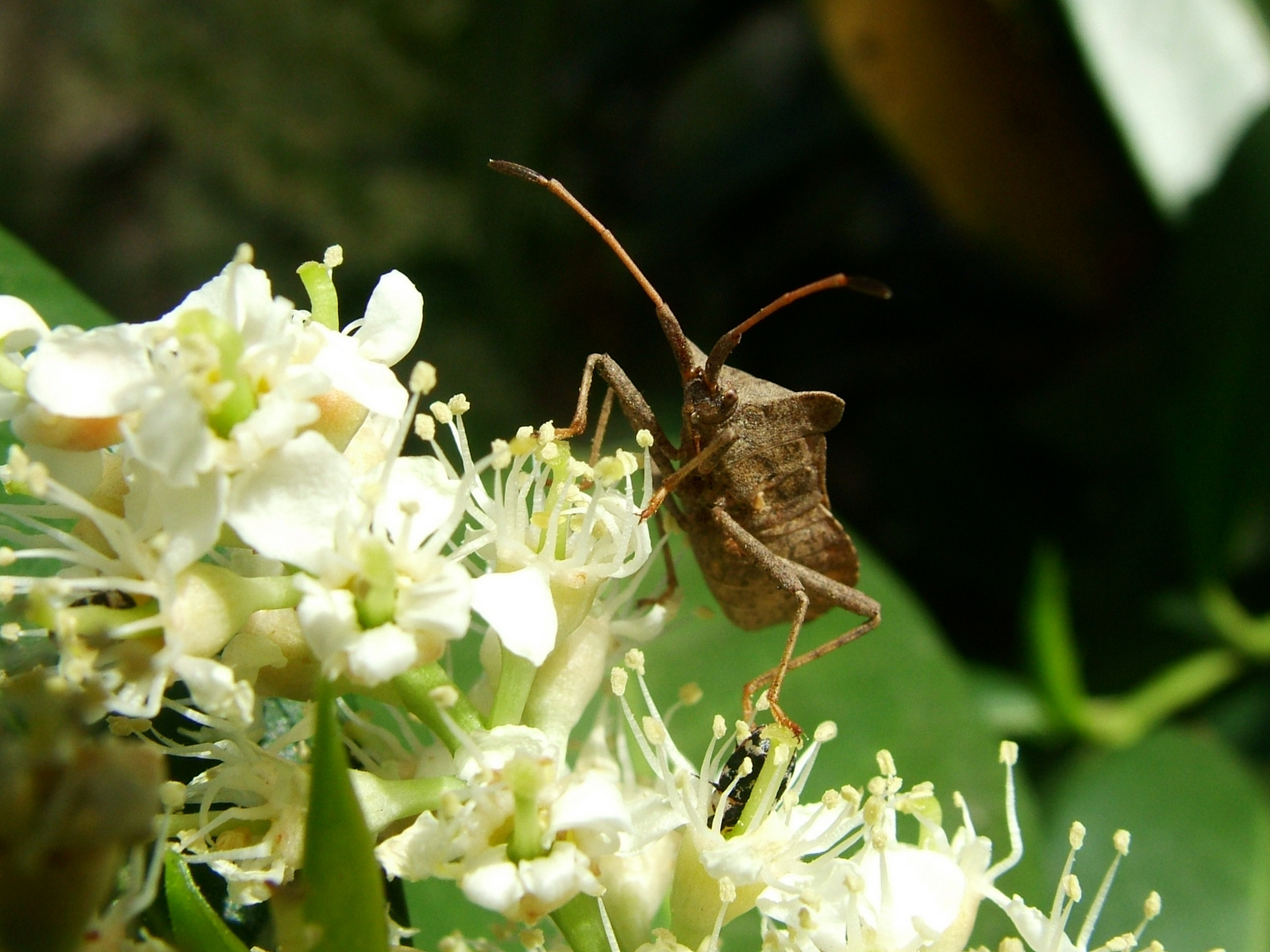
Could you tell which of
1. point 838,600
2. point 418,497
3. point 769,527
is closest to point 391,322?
point 418,497

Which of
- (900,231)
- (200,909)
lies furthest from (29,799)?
(900,231)

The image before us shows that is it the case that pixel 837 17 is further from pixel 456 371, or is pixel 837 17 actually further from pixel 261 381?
pixel 261 381

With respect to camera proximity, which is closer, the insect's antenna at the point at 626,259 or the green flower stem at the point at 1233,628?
A: the insect's antenna at the point at 626,259

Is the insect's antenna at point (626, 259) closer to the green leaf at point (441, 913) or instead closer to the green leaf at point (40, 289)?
the green leaf at point (40, 289)

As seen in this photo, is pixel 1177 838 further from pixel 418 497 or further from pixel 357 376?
pixel 357 376

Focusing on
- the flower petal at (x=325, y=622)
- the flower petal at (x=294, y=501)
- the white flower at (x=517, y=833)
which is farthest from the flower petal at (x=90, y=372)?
the white flower at (x=517, y=833)

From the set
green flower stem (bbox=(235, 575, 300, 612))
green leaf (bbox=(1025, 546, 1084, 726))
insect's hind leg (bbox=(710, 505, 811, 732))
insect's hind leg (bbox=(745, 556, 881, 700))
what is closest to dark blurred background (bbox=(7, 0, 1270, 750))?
green leaf (bbox=(1025, 546, 1084, 726))

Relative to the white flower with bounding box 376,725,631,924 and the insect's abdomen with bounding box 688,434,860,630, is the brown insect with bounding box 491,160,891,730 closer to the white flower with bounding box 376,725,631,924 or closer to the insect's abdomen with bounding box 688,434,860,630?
the insect's abdomen with bounding box 688,434,860,630
